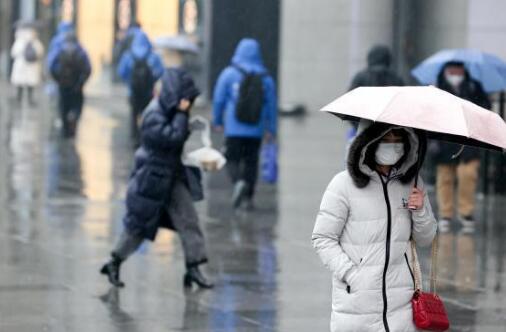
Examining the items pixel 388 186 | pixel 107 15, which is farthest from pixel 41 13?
pixel 388 186

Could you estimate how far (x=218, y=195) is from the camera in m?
16.8

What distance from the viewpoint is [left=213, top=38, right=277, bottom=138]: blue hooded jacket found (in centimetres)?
1559

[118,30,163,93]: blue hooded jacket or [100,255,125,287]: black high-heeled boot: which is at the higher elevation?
[118,30,163,93]: blue hooded jacket

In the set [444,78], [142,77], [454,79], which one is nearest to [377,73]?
[444,78]

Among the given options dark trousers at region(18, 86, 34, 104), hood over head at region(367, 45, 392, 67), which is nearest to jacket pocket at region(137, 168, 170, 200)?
hood over head at region(367, 45, 392, 67)

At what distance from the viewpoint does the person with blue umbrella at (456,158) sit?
46.7 ft

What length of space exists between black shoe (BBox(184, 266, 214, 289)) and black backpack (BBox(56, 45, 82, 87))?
12.9 m

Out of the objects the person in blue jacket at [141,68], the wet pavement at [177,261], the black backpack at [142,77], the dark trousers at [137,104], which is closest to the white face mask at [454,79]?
the wet pavement at [177,261]

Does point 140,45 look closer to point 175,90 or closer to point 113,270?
point 175,90

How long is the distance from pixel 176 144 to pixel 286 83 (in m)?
18.9

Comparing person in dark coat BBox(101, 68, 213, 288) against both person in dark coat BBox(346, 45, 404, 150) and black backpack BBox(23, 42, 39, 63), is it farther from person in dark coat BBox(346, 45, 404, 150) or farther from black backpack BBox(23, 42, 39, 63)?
black backpack BBox(23, 42, 39, 63)

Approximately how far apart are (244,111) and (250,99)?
0.47ft

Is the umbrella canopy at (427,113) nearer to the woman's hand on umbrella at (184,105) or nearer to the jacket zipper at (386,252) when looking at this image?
the jacket zipper at (386,252)

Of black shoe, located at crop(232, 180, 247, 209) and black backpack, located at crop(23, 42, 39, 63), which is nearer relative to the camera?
black shoe, located at crop(232, 180, 247, 209)
